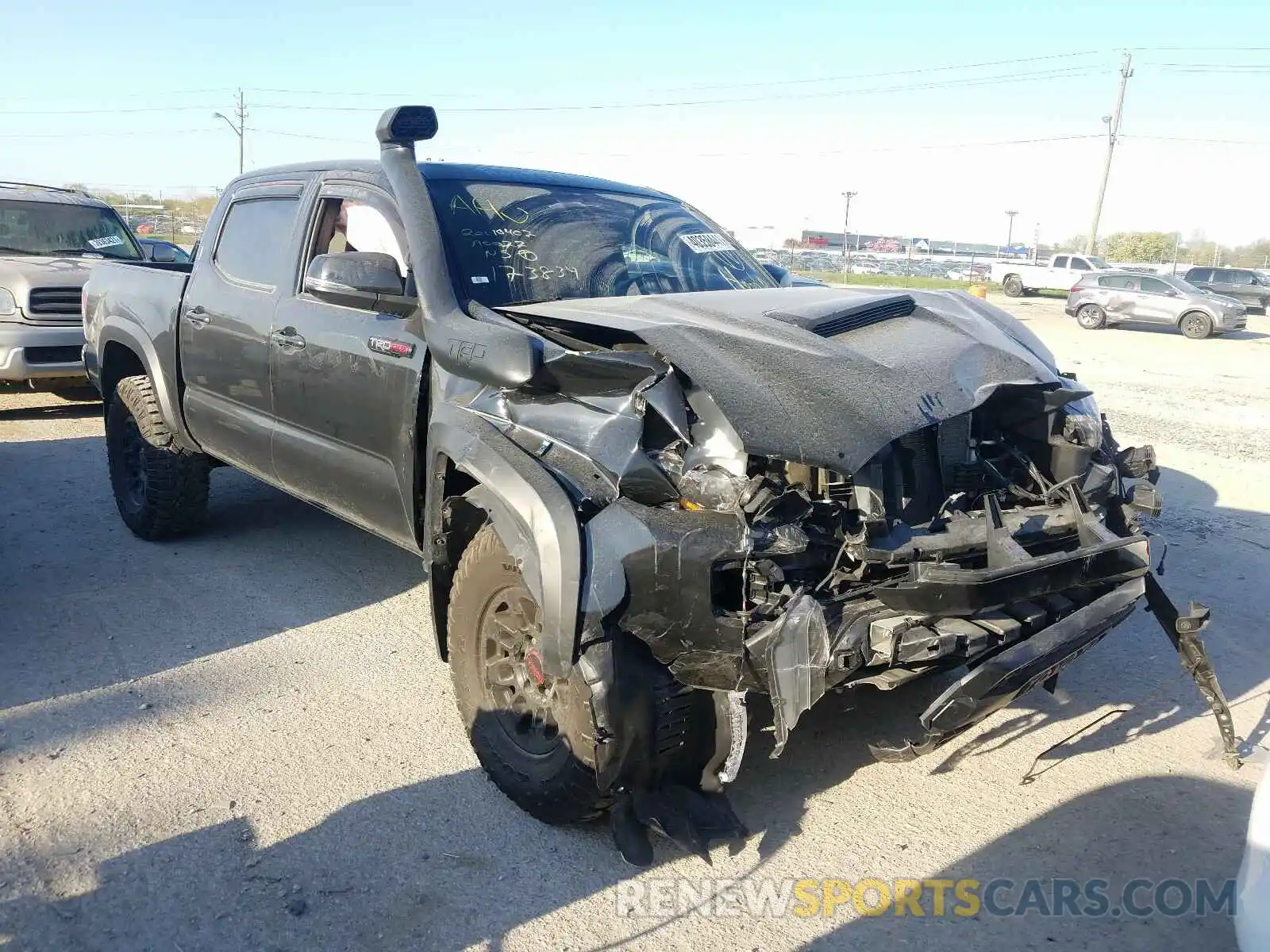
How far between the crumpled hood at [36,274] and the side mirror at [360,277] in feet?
23.3

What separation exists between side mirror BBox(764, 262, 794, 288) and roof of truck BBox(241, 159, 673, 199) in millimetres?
615

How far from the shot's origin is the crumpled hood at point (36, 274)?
955 cm

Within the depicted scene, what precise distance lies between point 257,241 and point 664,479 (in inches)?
119

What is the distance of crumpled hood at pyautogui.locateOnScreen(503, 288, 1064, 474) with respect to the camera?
2.83 m

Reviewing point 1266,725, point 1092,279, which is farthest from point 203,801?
point 1092,279

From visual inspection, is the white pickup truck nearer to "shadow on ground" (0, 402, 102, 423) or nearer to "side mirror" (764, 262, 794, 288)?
"shadow on ground" (0, 402, 102, 423)

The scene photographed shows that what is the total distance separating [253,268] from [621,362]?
8.68ft

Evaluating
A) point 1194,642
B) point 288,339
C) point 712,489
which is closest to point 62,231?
point 288,339

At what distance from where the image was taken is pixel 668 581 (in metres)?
2.71

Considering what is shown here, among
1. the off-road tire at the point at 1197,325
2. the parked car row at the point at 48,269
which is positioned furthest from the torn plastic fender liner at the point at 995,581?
the off-road tire at the point at 1197,325

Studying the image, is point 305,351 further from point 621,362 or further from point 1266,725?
point 1266,725

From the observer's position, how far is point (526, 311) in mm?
3529

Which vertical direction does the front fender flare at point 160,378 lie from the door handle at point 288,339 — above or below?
below

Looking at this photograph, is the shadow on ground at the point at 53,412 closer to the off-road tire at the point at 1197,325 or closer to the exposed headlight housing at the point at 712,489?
the exposed headlight housing at the point at 712,489
